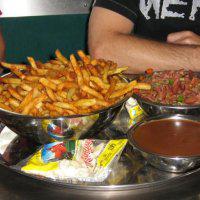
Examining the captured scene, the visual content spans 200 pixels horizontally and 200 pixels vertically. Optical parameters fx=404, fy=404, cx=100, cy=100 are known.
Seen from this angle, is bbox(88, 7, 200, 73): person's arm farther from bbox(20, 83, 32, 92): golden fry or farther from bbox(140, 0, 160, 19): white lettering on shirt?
bbox(20, 83, 32, 92): golden fry

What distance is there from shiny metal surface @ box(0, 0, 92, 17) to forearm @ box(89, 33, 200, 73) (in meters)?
2.21

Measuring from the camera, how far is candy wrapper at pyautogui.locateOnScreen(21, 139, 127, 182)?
1.53m

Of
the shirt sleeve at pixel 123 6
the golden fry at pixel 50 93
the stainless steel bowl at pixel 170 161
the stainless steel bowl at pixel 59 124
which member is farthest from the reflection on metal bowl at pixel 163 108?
the shirt sleeve at pixel 123 6

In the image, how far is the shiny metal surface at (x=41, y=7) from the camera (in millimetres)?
4947

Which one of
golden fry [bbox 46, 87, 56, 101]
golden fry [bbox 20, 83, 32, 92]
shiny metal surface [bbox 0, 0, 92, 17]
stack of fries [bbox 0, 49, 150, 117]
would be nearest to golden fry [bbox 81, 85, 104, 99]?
stack of fries [bbox 0, 49, 150, 117]

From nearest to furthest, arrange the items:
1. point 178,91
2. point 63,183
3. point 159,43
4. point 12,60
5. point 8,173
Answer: point 63,183, point 8,173, point 178,91, point 159,43, point 12,60

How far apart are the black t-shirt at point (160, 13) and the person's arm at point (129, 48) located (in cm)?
6

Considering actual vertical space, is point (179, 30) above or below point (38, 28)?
above

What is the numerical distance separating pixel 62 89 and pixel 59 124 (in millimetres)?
189

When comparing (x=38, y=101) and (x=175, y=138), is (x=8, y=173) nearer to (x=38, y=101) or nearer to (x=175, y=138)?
(x=38, y=101)

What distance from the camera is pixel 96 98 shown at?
174 centimetres

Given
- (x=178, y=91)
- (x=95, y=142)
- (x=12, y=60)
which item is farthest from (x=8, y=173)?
(x=12, y=60)

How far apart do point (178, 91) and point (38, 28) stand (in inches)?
126

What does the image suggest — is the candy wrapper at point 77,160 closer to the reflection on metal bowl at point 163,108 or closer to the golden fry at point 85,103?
the golden fry at point 85,103
